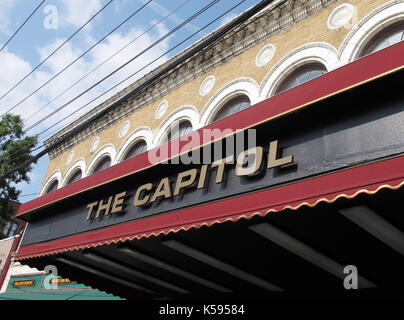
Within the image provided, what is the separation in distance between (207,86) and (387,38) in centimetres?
486

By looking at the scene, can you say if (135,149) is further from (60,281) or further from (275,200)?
(275,200)

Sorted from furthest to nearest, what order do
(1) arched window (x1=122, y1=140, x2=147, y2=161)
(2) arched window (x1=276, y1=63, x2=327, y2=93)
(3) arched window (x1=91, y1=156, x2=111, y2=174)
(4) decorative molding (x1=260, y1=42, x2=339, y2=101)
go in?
(3) arched window (x1=91, y1=156, x2=111, y2=174) < (1) arched window (x1=122, y1=140, x2=147, y2=161) < (2) arched window (x1=276, y1=63, x2=327, y2=93) < (4) decorative molding (x1=260, y1=42, x2=339, y2=101)

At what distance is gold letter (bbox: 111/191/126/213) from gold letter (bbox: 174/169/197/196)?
158 centimetres

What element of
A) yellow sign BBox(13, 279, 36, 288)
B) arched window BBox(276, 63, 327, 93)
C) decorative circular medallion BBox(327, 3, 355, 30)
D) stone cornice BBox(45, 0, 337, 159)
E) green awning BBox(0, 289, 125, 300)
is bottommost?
green awning BBox(0, 289, 125, 300)

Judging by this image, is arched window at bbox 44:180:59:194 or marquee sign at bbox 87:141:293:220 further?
arched window at bbox 44:180:59:194

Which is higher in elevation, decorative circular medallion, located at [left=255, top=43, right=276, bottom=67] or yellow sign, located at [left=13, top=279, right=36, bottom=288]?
decorative circular medallion, located at [left=255, top=43, right=276, bottom=67]

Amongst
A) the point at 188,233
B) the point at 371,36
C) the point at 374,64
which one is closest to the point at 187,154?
the point at 188,233

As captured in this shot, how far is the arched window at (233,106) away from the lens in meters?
9.48

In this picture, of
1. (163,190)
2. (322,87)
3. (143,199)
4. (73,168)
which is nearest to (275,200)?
(322,87)

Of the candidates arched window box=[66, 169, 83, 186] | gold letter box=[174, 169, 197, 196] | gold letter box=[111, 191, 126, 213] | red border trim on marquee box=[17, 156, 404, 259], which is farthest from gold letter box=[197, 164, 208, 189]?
arched window box=[66, 169, 83, 186]

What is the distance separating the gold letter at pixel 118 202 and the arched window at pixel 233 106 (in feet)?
12.2

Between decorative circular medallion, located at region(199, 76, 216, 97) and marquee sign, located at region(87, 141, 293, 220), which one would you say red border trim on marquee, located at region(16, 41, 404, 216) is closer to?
marquee sign, located at region(87, 141, 293, 220)

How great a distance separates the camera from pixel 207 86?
10523mm

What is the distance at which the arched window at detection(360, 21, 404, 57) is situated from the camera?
7.03 meters
